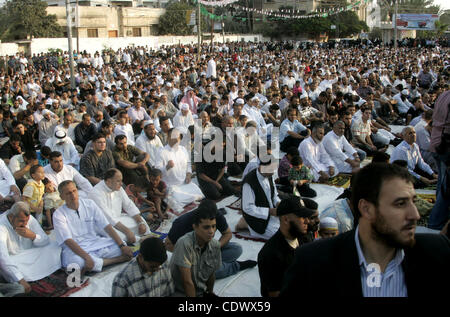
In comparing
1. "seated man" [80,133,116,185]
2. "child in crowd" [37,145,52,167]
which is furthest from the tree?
"seated man" [80,133,116,185]

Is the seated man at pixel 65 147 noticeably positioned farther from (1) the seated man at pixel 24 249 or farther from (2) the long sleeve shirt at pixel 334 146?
(2) the long sleeve shirt at pixel 334 146

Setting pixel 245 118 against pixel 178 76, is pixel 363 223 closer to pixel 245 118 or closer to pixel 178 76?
pixel 245 118

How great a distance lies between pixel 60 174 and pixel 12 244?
55.8 inches

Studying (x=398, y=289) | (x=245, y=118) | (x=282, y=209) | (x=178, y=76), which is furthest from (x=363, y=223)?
(x=178, y=76)

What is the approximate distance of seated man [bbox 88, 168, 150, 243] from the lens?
4.56m

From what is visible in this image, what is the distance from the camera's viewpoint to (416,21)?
140 feet

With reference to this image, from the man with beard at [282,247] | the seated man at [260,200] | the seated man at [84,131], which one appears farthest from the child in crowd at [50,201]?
the man with beard at [282,247]

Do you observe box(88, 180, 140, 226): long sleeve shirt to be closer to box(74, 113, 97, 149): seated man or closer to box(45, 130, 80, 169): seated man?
box(45, 130, 80, 169): seated man

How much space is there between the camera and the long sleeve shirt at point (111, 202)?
4.64 meters

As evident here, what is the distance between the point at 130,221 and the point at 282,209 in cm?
228

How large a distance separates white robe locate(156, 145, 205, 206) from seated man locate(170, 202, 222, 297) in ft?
8.16

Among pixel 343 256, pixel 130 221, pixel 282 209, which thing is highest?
pixel 343 256

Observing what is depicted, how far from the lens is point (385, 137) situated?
27.5ft
